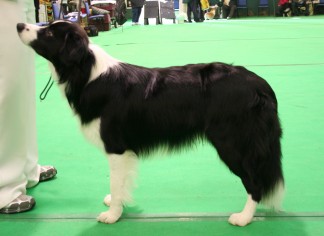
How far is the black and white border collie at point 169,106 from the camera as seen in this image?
2066 millimetres

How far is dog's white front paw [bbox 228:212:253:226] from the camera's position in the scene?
2165 mm

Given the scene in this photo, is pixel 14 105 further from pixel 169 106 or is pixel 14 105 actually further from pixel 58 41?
pixel 169 106

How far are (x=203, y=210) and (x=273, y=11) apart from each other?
23995mm

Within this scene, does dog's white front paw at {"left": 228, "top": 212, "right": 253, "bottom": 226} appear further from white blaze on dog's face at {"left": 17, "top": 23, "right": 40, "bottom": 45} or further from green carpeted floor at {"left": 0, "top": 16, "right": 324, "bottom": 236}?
white blaze on dog's face at {"left": 17, "top": 23, "right": 40, "bottom": 45}

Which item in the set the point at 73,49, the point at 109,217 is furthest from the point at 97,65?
the point at 109,217

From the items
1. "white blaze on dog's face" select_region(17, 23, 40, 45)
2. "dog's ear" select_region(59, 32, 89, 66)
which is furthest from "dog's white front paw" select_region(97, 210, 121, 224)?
"white blaze on dog's face" select_region(17, 23, 40, 45)

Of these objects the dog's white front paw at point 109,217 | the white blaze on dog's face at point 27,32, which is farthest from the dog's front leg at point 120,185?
the white blaze on dog's face at point 27,32

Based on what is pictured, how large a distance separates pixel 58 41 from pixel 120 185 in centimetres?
89

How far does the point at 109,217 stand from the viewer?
226cm

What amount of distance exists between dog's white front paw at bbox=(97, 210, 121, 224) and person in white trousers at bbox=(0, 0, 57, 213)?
1.68 feet

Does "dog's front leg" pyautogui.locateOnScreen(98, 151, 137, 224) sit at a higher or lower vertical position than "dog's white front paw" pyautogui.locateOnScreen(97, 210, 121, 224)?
higher

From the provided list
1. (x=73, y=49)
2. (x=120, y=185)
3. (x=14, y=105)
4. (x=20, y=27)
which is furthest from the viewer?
(x=14, y=105)

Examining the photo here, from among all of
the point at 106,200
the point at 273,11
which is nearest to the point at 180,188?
the point at 106,200

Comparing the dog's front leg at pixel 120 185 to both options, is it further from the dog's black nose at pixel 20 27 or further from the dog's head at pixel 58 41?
the dog's black nose at pixel 20 27
